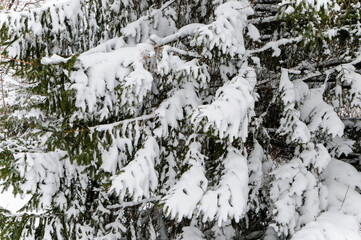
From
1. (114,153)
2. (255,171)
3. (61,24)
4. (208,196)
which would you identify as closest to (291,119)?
(255,171)

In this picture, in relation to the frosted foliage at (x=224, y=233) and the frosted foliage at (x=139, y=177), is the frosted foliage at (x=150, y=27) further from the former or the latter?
the frosted foliage at (x=224, y=233)

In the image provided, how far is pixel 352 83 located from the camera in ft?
10.2

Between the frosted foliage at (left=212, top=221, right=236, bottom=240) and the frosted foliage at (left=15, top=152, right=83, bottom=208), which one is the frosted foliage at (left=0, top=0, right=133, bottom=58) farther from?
the frosted foliage at (left=212, top=221, right=236, bottom=240)

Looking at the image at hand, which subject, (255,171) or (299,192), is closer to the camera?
(299,192)

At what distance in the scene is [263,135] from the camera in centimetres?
347

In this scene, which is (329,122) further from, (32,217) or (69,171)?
(32,217)

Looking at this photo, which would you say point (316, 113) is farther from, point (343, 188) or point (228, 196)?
point (228, 196)

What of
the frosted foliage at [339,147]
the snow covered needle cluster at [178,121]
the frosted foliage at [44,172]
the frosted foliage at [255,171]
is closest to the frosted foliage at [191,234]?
the snow covered needle cluster at [178,121]

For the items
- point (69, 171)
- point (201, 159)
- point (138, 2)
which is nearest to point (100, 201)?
point (69, 171)

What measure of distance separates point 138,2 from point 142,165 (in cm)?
201

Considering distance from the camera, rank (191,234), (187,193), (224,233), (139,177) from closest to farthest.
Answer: (187,193)
(139,177)
(191,234)
(224,233)

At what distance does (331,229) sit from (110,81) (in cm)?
222

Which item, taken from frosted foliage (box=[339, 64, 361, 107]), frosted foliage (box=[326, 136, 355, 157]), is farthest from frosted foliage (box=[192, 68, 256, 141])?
frosted foliage (box=[326, 136, 355, 157])

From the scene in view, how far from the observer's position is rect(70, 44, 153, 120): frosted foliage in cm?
243
